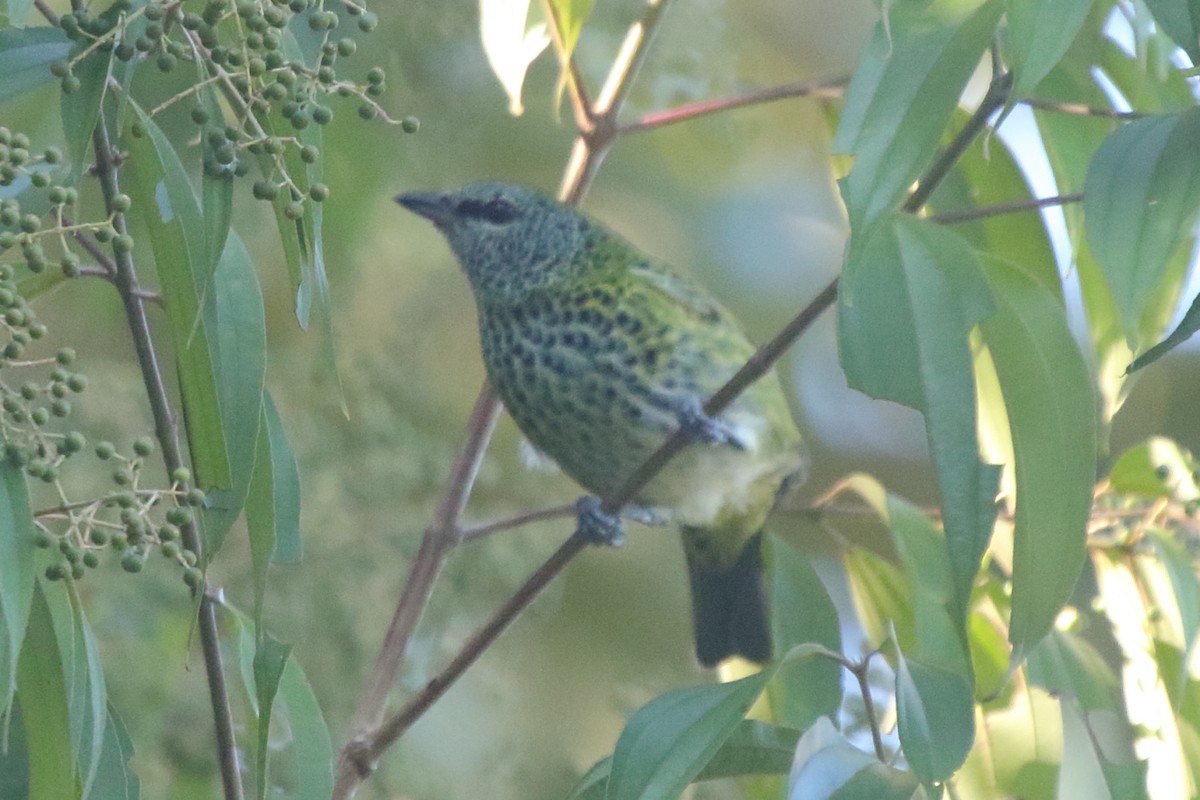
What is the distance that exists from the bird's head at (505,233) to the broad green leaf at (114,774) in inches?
54.7

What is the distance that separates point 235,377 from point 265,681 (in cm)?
24

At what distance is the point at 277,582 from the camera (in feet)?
8.77

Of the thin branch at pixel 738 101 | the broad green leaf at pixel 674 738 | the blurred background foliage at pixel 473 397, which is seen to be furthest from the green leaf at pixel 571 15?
the broad green leaf at pixel 674 738

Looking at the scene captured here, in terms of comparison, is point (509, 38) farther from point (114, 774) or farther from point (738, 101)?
point (114, 774)

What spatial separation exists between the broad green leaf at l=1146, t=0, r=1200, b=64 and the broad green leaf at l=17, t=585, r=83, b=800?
38.2 inches

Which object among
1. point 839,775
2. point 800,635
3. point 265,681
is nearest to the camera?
point 265,681

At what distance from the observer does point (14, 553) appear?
40.3 inches

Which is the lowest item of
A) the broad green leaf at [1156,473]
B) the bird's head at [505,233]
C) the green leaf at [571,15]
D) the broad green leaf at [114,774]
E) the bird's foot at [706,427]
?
the broad green leaf at [114,774]

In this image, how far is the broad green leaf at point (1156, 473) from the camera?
76.8 inches

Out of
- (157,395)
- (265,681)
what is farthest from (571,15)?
(265,681)

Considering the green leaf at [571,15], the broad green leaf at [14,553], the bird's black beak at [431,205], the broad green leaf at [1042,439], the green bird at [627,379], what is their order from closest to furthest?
the broad green leaf at [14,553] → the broad green leaf at [1042,439] → the green leaf at [571,15] → the green bird at [627,379] → the bird's black beak at [431,205]

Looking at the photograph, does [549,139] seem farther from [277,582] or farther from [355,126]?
[277,582]

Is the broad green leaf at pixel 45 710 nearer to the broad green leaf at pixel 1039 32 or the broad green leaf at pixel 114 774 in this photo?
the broad green leaf at pixel 114 774

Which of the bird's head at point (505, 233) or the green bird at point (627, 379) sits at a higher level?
the bird's head at point (505, 233)
